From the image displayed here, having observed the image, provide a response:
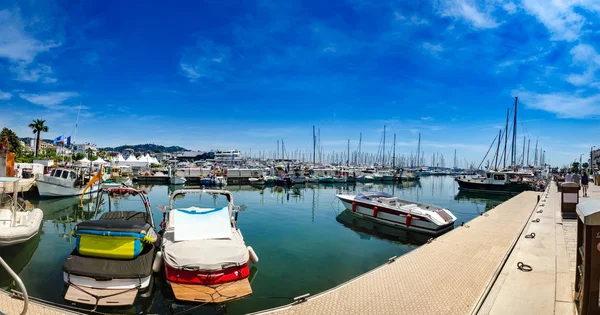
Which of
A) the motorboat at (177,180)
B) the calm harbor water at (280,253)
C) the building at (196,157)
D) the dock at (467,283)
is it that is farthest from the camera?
the building at (196,157)

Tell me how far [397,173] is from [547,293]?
82018 mm

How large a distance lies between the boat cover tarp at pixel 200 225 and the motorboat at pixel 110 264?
1.08 m

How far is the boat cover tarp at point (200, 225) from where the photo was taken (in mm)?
11250

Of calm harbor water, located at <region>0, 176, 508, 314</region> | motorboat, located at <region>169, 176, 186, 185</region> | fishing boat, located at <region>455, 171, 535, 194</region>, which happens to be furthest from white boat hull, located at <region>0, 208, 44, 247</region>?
fishing boat, located at <region>455, 171, 535, 194</region>

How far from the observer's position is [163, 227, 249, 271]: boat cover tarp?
946 centimetres

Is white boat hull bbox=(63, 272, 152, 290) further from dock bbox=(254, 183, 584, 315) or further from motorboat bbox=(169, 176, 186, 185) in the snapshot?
motorboat bbox=(169, 176, 186, 185)

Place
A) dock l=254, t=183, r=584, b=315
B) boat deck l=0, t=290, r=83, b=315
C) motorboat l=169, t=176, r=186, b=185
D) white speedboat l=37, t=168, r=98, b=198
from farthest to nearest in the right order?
motorboat l=169, t=176, r=186, b=185 → white speedboat l=37, t=168, r=98, b=198 → dock l=254, t=183, r=584, b=315 → boat deck l=0, t=290, r=83, b=315

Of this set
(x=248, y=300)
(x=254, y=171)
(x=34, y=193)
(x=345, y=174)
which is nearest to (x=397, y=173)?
(x=345, y=174)

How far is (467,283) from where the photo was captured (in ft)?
30.2

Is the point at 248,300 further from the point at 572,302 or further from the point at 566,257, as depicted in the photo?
the point at 566,257

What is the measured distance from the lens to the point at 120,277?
29.2ft

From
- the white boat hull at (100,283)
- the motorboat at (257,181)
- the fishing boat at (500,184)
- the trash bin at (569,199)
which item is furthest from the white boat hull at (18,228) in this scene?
the fishing boat at (500,184)

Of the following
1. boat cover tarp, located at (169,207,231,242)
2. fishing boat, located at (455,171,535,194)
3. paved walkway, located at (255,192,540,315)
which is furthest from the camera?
fishing boat, located at (455,171,535,194)

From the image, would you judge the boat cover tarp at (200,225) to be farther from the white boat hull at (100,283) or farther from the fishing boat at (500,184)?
the fishing boat at (500,184)
